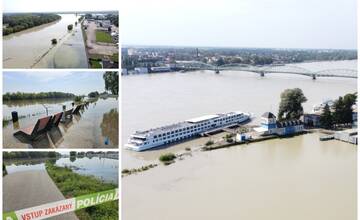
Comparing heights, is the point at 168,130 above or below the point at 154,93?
below

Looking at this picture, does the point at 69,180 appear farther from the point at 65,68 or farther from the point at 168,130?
the point at 168,130

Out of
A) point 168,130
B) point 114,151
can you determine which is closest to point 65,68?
point 114,151

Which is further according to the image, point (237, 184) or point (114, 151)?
point (237, 184)

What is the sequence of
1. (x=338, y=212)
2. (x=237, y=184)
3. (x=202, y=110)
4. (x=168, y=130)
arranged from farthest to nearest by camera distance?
(x=202, y=110), (x=168, y=130), (x=237, y=184), (x=338, y=212)

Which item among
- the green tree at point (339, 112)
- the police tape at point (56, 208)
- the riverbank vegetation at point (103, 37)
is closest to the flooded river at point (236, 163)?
the green tree at point (339, 112)

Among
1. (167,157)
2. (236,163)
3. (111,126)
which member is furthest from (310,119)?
(111,126)

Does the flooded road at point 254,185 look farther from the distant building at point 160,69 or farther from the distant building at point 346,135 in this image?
the distant building at point 160,69

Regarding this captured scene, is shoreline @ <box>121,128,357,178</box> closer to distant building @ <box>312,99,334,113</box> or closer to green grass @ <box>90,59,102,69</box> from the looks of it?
distant building @ <box>312,99,334,113</box>
